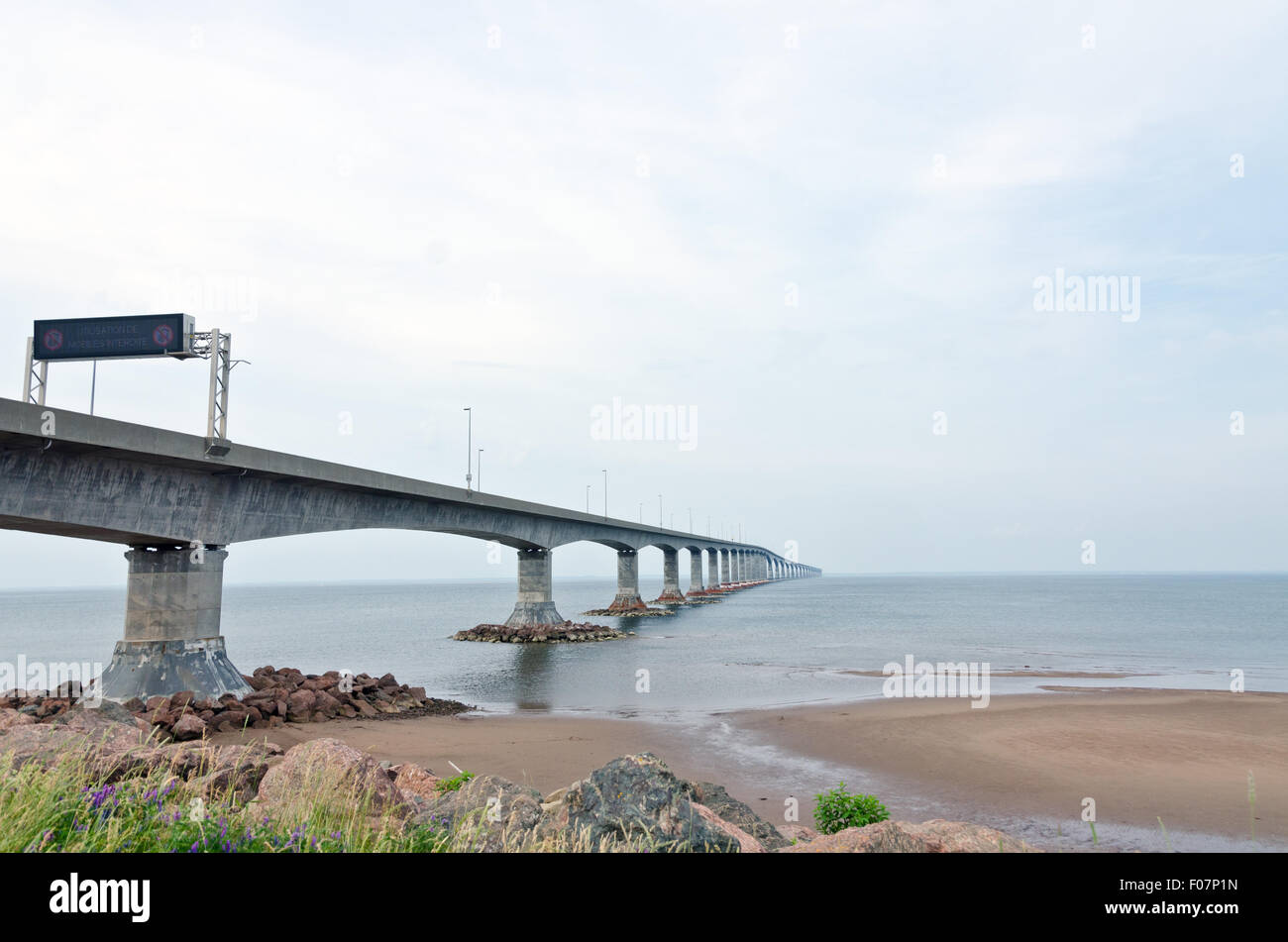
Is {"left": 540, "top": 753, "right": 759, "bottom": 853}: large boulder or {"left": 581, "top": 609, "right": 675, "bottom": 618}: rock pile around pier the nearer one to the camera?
{"left": 540, "top": 753, "right": 759, "bottom": 853}: large boulder

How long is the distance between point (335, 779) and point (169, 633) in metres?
17.3

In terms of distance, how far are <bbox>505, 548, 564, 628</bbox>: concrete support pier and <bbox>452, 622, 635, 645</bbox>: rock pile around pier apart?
1.84 metres

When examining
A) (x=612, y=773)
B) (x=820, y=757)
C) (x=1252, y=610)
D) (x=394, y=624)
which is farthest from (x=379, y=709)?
(x=1252, y=610)

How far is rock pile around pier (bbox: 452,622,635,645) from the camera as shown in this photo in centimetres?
5603

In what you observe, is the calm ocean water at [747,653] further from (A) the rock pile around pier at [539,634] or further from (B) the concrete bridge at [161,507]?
(B) the concrete bridge at [161,507]

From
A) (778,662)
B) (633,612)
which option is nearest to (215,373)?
(778,662)

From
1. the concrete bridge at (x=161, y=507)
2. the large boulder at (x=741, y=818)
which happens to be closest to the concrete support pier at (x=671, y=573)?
the concrete bridge at (x=161, y=507)

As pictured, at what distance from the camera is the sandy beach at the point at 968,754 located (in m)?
13.4

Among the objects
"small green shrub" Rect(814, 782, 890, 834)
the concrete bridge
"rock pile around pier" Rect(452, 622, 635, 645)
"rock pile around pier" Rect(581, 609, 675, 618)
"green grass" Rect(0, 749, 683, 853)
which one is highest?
the concrete bridge

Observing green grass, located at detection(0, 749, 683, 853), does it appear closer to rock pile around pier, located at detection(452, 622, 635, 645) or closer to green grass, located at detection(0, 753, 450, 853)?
green grass, located at detection(0, 753, 450, 853)

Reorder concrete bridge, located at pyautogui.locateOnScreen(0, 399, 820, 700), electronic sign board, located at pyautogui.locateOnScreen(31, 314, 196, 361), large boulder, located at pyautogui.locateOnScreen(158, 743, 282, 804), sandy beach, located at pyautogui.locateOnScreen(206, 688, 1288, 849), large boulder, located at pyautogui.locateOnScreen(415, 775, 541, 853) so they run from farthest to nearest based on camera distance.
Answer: electronic sign board, located at pyautogui.locateOnScreen(31, 314, 196, 361) → concrete bridge, located at pyautogui.locateOnScreen(0, 399, 820, 700) → sandy beach, located at pyautogui.locateOnScreen(206, 688, 1288, 849) → large boulder, located at pyautogui.locateOnScreen(158, 743, 282, 804) → large boulder, located at pyautogui.locateOnScreen(415, 775, 541, 853)

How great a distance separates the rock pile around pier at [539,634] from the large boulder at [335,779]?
46.7 meters

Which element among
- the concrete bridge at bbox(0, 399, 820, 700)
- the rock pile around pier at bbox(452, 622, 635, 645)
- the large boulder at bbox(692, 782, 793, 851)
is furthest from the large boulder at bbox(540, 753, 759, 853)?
the rock pile around pier at bbox(452, 622, 635, 645)
